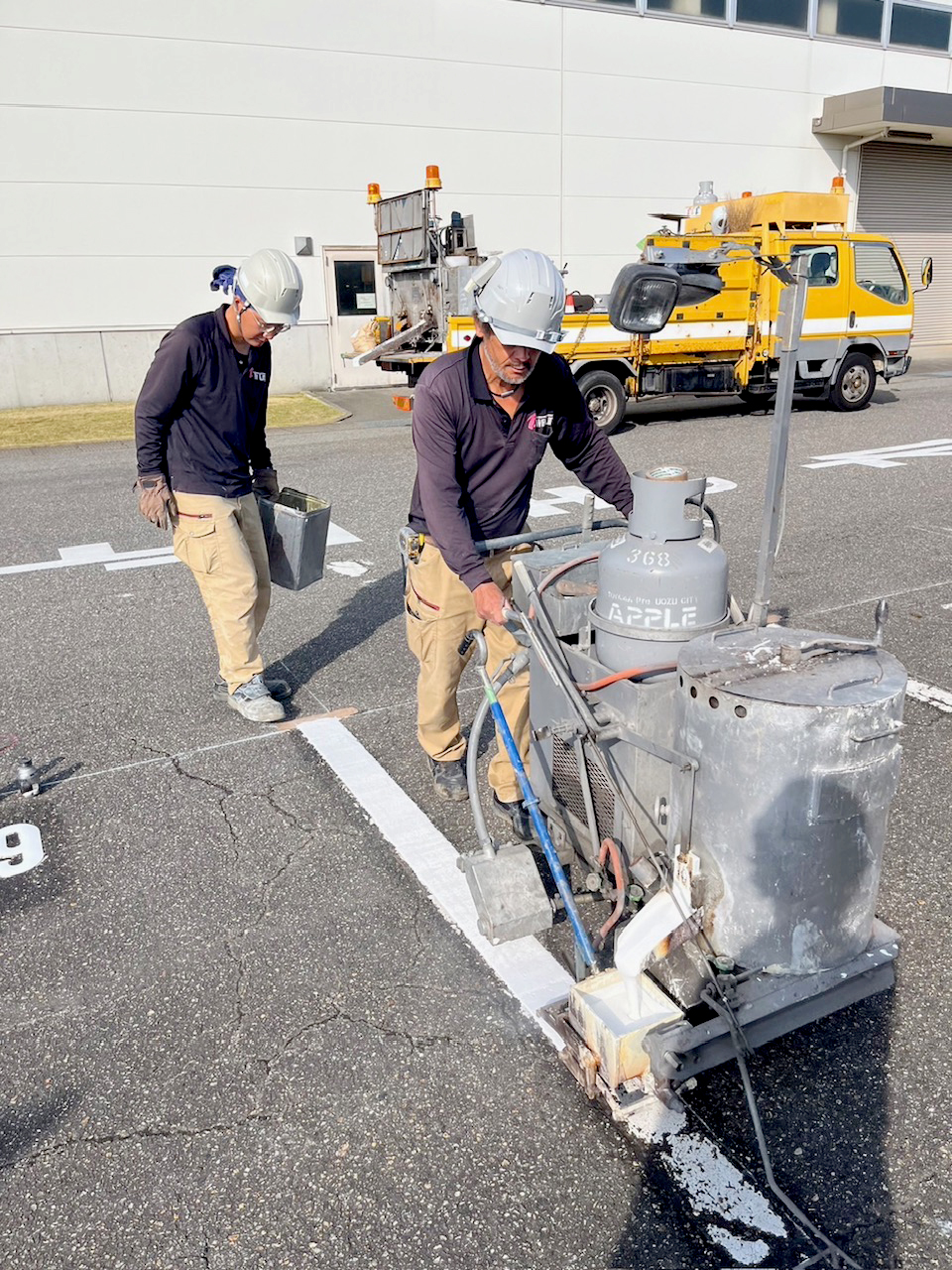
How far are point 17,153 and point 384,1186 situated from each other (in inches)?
641

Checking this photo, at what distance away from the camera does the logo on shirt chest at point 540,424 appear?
3.35m

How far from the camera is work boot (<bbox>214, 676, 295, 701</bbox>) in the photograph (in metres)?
4.90

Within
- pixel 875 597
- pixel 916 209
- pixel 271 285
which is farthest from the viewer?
pixel 916 209

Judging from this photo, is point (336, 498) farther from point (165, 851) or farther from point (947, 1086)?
point (947, 1086)

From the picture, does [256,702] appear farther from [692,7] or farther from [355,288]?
[692,7]

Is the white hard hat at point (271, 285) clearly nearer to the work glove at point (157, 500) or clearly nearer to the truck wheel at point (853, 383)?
the work glove at point (157, 500)

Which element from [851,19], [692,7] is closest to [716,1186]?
[692,7]

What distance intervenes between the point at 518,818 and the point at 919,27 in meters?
25.0

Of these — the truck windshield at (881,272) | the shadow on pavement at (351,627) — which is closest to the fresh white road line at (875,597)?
the shadow on pavement at (351,627)

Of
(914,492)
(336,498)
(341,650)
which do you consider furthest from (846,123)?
(341,650)

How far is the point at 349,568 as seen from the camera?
275 inches

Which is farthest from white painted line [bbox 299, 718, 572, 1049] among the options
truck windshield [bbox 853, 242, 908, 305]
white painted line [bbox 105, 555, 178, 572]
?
truck windshield [bbox 853, 242, 908, 305]

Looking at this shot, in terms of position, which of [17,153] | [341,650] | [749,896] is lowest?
[341,650]

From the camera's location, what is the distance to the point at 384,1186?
2.20 metres
